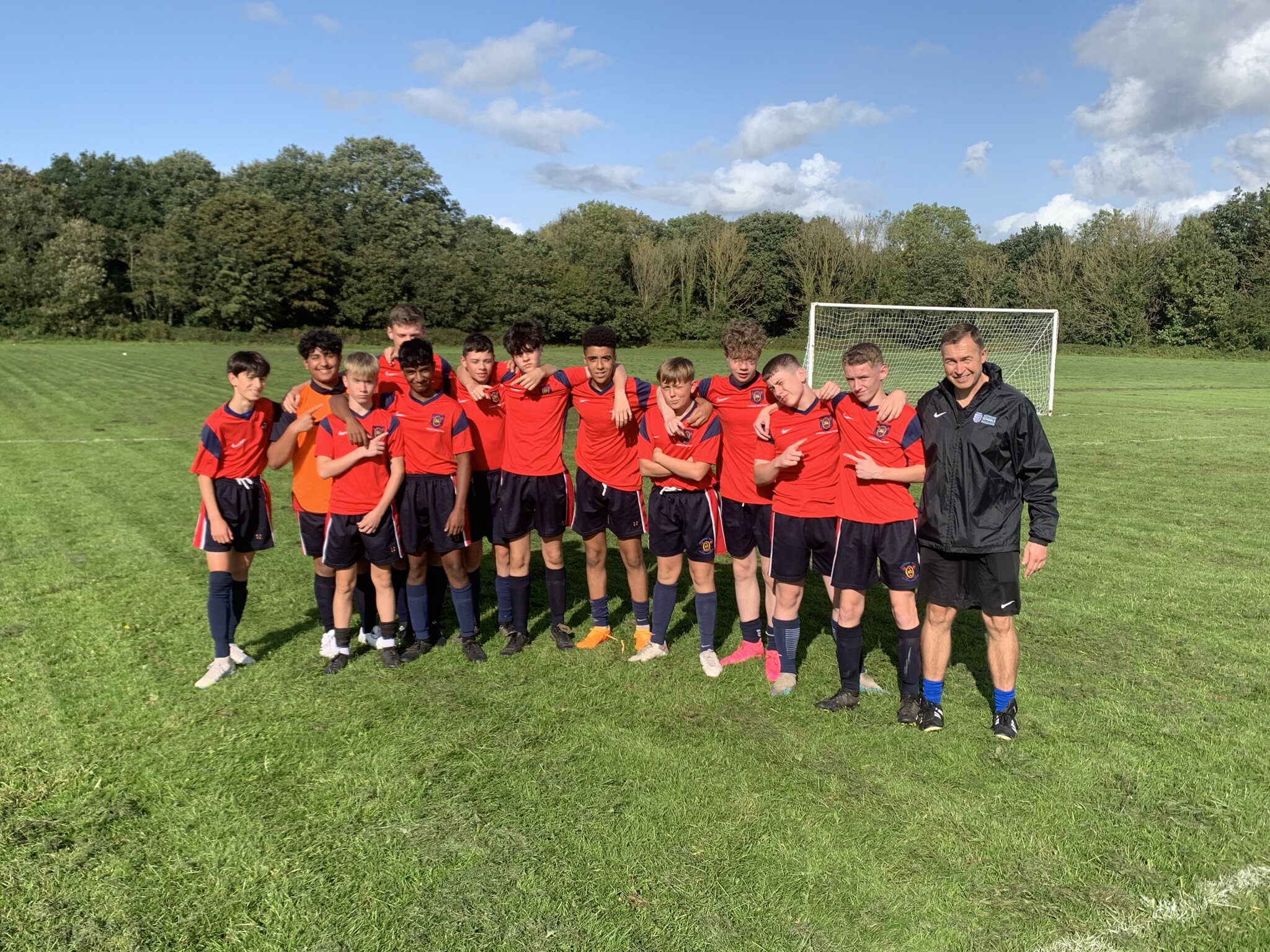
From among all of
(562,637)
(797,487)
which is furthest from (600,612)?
(797,487)

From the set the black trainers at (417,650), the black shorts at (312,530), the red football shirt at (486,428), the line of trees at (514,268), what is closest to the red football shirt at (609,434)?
the red football shirt at (486,428)

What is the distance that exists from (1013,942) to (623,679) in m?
2.52

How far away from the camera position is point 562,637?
212 inches

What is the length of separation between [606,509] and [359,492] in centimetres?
155

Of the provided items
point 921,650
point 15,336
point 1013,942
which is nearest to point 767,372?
point 921,650

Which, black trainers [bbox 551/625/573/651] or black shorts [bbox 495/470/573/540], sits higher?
black shorts [bbox 495/470/573/540]

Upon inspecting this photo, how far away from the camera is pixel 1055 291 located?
52.5 m

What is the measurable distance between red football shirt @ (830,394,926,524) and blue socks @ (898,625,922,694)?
65cm

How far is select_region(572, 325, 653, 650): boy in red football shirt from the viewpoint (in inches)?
204

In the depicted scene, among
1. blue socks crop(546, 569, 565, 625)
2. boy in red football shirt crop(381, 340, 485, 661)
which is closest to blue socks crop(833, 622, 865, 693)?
blue socks crop(546, 569, 565, 625)

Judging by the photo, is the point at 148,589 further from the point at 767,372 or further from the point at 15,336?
the point at 15,336

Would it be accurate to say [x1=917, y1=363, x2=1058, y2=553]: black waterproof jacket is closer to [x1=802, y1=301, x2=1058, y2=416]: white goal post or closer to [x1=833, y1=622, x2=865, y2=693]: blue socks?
[x1=833, y1=622, x2=865, y2=693]: blue socks

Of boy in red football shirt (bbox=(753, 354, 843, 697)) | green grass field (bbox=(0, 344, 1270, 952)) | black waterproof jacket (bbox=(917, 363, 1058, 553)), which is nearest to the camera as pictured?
green grass field (bbox=(0, 344, 1270, 952))

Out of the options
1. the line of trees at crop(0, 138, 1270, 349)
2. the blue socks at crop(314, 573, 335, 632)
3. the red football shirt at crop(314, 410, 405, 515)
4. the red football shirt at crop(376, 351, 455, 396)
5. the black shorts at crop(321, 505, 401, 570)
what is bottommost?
the blue socks at crop(314, 573, 335, 632)
